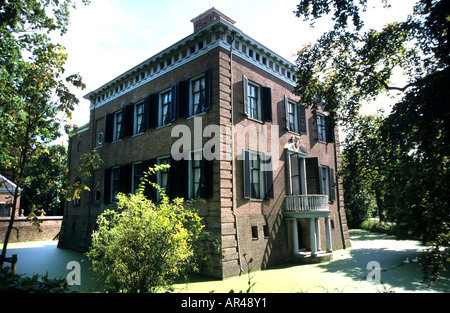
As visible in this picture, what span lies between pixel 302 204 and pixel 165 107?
31.5ft

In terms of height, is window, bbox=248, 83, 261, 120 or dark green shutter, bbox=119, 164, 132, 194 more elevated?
window, bbox=248, 83, 261, 120

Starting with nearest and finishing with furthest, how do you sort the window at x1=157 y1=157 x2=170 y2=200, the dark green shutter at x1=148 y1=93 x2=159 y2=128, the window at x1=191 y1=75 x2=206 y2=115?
the window at x1=191 y1=75 x2=206 y2=115
the window at x1=157 y1=157 x2=170 y2=200
the dark green shutter at x1=148 y1=93 x2=159 y2=128

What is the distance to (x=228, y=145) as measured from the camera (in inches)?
542

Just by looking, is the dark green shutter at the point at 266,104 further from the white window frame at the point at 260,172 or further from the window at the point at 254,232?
the window at the point at 254,232

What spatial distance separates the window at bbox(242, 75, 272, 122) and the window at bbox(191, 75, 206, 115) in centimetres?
247

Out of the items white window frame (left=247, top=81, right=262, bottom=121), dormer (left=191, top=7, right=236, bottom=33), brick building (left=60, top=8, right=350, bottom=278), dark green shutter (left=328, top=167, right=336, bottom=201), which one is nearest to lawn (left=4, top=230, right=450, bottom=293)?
brick building (left=60, top=8, right=350, bottom=278)

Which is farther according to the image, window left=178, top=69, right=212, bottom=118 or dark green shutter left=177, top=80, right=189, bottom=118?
dark green shutter left=177, top=80, right=189, bottom=118

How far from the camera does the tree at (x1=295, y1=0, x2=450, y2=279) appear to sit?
608 cm

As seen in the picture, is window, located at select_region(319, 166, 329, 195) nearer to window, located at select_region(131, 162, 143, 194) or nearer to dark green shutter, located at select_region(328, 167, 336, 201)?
dark green shutter, located at select_region(328, 167, 336, 201)

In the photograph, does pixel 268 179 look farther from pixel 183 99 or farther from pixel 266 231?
pixel 183 99

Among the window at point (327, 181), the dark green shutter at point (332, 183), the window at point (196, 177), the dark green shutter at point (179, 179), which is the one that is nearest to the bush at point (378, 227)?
the dark green shutter at point (332, 183)

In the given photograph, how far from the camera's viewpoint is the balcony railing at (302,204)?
16250 mm
